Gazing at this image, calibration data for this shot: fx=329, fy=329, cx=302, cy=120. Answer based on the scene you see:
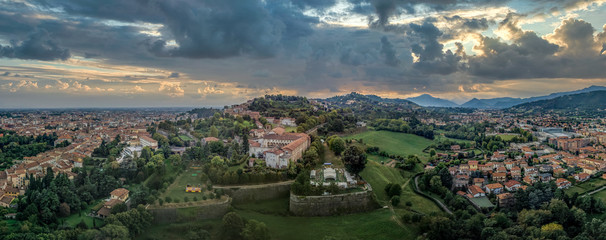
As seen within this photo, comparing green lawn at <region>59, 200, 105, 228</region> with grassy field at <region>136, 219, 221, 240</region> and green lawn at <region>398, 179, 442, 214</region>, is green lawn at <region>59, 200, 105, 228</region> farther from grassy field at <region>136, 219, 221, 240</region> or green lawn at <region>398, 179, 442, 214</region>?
green lawn at <region>398, 179, 442, 214</region>

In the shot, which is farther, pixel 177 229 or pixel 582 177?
pixel 582 177

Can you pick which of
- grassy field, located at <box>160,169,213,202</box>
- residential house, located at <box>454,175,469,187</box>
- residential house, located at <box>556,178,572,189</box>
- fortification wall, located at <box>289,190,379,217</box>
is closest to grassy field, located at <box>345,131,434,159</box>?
residential house, located at <box>454,175,469,187</box>

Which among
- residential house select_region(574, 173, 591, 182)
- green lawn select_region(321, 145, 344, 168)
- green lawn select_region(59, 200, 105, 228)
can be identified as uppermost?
green lawn select_region(321, 145, 344, 168)

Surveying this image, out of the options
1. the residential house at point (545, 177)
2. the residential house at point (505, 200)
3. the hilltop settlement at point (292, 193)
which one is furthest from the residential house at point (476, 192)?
the residential house at point (545, 177)

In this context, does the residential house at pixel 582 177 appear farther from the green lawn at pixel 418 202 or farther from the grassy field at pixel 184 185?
the grassy field at pixel 184 185

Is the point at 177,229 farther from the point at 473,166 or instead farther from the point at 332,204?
the point at 473,166

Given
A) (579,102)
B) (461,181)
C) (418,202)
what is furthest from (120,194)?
(579,102)

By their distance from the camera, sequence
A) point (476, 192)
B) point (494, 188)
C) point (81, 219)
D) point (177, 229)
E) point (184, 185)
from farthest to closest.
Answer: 1. point (494, 188)
2. point (476, 192)
3. point (184, 185)
4. point (81, 219)
5. point (177, 229)
